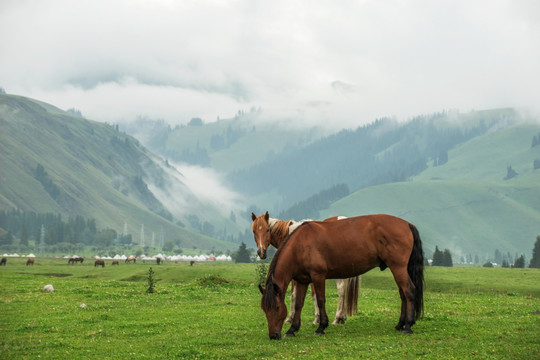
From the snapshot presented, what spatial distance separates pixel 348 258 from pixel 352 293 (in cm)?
447

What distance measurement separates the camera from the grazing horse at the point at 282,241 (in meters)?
23.1

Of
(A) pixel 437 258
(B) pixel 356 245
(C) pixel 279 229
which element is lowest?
(A) pixel 437 258

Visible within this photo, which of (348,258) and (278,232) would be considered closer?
(348,258)

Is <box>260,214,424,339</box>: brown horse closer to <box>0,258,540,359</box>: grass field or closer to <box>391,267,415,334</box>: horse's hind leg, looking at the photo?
<box>391,267,415,334</box>: horse's hind leg

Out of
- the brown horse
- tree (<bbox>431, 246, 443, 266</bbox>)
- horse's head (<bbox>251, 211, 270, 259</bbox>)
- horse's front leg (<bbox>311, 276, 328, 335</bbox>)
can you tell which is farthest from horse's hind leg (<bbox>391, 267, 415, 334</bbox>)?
tree (<bbox>431, 246, 443, 266</bbox>)

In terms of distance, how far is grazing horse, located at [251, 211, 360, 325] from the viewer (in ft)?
75.9

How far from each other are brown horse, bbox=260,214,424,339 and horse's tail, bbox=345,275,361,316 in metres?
3.35

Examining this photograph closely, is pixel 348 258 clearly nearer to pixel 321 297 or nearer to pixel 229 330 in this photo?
pixel 321 297

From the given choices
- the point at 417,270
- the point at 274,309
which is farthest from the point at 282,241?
the point at 417,270

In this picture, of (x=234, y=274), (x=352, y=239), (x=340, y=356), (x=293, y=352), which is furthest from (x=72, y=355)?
(x=234, y=274)

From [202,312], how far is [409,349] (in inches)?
590

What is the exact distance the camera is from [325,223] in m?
21.8

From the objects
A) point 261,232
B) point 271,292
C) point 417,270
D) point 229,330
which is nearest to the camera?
point 271,292

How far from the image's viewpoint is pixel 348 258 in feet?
68.9
